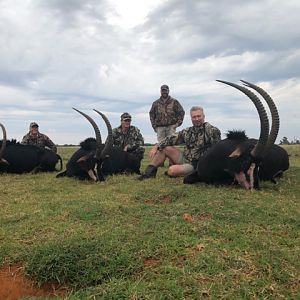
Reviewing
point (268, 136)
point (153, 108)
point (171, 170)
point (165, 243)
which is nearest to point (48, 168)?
point (153, 108)

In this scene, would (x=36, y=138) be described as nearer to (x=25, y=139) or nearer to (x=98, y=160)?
(x=25, y=139)

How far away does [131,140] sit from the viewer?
1182cm

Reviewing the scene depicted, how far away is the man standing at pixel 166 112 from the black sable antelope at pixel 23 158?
10.5ft

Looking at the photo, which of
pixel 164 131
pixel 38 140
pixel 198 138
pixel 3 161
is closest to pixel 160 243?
pixel 198 138

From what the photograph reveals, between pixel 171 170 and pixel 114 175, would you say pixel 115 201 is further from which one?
pixel 114 175

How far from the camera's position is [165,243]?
423cm

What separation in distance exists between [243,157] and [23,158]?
21.9ft

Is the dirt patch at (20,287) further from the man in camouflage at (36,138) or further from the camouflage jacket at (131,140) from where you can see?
the man in camouflage at (36,138)

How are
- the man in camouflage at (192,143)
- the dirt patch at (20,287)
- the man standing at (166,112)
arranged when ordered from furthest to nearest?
the man standing at (166,112)
the man in camouflage at (192,143)
the dirt patch at (20,287)

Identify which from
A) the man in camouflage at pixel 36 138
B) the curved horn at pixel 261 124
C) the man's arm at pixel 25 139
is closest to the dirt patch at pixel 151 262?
the curved horn at pixel 261 124

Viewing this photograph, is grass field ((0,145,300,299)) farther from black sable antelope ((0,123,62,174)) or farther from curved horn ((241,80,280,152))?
black sable antelope ((0,123,62,174))

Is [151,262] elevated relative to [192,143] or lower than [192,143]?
lower

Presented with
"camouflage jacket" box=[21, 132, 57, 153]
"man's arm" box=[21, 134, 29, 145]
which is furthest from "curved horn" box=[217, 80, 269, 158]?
"man's arm" box=[21, 134, 29, 145]

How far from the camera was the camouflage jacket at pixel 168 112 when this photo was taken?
1217cm
